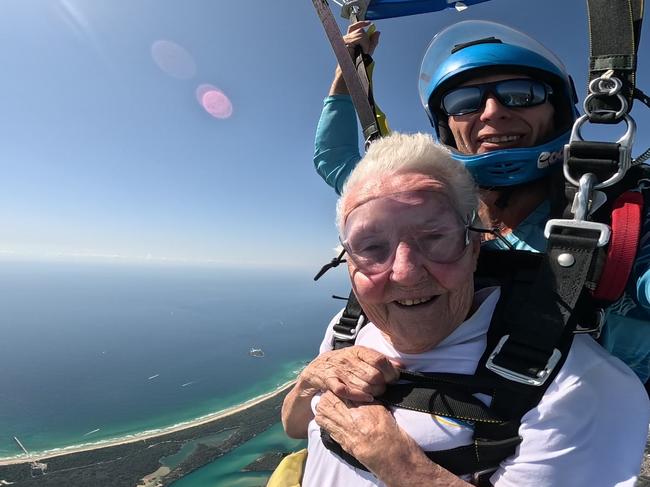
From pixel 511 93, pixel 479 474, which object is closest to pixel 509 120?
pixel 511 93

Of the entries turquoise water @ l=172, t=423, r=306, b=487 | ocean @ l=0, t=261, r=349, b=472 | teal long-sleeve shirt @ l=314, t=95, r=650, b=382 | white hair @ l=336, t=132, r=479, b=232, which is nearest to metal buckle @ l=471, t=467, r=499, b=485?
teal long-sleeve shirt @ l=314, t=95, r=650, b=382

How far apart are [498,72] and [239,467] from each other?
57232 mm

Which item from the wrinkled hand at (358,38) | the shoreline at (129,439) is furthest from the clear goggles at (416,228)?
the shoreline at (129,439)

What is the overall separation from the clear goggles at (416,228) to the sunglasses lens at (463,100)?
96 cm

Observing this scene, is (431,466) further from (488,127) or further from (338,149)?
(338,149)

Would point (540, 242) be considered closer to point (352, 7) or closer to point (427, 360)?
point (427, 360)

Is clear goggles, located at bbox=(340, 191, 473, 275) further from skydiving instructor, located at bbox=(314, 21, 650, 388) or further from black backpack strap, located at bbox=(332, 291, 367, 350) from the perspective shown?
black backpack strap, located at bbox=(332, 291, 367, 350)

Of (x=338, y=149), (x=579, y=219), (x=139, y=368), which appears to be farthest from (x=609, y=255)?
(x=139, y=368)

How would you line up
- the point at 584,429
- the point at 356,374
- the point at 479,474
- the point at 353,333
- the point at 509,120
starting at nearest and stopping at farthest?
the point at 584,429
the point at 479,474
the point at 356,374
the point at 509,120
the point at 353,333

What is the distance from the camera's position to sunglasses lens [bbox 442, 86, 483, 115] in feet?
7.22

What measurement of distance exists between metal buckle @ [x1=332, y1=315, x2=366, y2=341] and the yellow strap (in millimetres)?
808

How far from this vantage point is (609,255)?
4.32ft

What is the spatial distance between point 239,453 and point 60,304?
172 metres

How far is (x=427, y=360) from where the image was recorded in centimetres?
164
